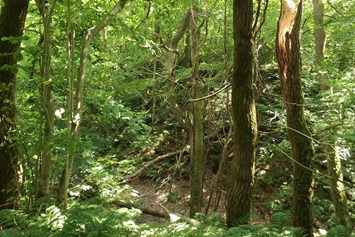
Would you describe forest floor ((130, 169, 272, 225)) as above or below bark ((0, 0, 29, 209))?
below

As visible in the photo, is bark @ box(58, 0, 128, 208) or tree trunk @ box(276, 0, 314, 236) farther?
tree trunk @ box(276, 0, 314, 236)

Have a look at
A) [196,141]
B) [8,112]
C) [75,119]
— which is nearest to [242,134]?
[75,119]

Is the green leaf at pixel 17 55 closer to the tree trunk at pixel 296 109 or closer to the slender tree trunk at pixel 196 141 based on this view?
the tree trunk at pixel 296 109

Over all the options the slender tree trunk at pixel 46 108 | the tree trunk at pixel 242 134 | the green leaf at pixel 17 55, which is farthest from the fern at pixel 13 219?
the tree trunk at pixel 242 134

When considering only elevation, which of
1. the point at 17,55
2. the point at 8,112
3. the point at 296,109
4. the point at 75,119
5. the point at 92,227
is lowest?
the point at 92,227

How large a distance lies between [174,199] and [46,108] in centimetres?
731

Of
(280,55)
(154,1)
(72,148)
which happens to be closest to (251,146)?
(280,55)

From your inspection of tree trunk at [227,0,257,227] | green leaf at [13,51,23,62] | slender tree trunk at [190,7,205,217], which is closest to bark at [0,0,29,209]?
green leaf at [13,51,23,62]

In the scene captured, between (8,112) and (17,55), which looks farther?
(8,112)

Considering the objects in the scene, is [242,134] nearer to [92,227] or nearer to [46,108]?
[92,227]

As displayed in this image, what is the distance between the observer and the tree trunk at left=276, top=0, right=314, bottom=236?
4180 mm

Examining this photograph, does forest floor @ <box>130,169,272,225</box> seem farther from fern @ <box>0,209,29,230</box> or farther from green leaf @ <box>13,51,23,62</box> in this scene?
green leaf @ <box>13,51,23,62</box>

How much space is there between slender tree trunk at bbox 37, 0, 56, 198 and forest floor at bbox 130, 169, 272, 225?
483 cm

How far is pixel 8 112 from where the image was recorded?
4.01 meters
